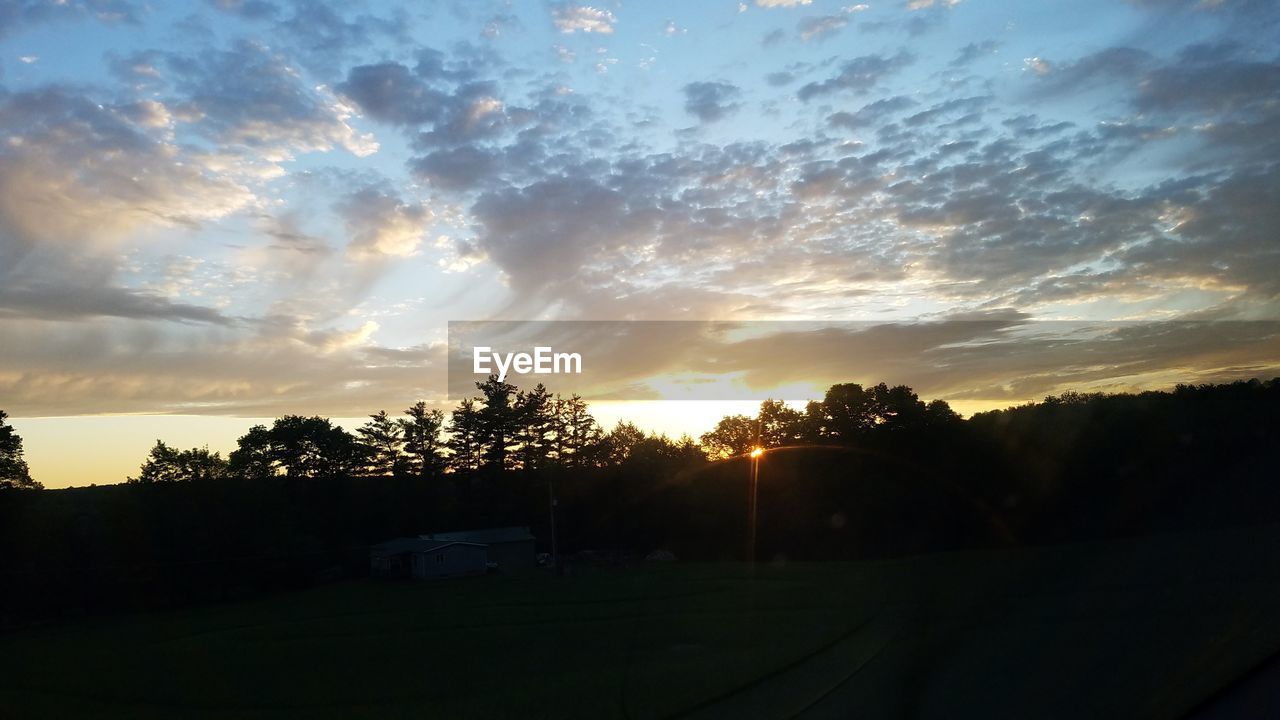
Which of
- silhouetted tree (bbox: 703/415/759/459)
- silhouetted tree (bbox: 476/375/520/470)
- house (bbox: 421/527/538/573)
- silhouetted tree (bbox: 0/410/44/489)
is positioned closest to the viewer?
silhouetted tree (bbox: 0/410/44/489)

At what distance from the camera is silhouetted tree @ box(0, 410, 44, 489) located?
1570 inches

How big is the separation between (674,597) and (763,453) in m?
21.4

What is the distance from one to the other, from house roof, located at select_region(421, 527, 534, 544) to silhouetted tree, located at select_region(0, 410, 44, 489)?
69.2 feet

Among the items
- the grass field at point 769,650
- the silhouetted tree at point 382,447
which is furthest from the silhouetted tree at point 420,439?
the grass field at point 769,650

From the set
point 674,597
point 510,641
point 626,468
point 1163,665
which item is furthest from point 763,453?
point 1163,665

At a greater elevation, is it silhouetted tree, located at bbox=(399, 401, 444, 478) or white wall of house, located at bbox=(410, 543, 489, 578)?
silhouetted tree, located at bbox=(399, 401, 444, 478)

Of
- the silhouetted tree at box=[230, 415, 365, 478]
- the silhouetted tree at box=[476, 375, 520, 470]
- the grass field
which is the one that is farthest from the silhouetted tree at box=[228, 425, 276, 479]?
the grass field

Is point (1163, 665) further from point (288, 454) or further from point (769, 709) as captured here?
point (288, 454)

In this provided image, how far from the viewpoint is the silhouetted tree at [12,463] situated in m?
39.9

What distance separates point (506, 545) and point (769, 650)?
134 feet

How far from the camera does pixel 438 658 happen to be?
1739cm

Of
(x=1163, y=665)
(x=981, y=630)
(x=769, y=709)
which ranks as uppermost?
(x=1163, y=665)

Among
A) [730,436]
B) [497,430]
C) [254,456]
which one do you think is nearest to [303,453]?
[254,456]

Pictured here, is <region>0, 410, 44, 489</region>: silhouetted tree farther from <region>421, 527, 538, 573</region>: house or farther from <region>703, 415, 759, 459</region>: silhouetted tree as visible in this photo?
<region>703, 415, 759, 459</region>: silhouetted tree
